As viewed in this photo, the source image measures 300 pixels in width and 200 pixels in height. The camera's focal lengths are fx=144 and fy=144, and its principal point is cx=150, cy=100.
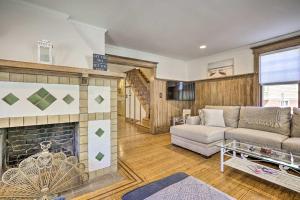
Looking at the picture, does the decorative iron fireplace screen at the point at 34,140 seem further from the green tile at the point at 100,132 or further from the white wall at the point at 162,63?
the white wall at the point at 162,63

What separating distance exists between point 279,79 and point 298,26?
1053 millimetres

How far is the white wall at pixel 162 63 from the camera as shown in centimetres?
370

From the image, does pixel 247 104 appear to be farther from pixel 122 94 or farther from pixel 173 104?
pixel 122 94

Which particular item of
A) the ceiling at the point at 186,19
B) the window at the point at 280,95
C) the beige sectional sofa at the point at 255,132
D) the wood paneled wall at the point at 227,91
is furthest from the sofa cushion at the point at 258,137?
the ceiling at the point at 186,19

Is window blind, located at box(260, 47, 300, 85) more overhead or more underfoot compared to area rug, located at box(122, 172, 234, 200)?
more overhead

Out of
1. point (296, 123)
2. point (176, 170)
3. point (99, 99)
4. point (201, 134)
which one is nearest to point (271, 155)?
point (201, 134)

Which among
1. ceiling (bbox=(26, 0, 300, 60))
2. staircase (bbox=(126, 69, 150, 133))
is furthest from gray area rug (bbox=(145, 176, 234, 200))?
staircase (bbox=(126, 69, 150, 133))

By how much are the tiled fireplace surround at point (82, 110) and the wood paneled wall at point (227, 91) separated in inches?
127

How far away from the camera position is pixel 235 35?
3.06 meters

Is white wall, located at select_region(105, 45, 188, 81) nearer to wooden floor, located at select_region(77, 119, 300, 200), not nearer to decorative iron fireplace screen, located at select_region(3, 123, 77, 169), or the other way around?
decorative iron fireplace screen, located at select_region(3, 123, 77, 169)

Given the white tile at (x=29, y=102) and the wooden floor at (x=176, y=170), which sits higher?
the white tile at (x=29, y=102)

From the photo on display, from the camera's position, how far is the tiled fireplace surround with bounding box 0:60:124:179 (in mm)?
1586

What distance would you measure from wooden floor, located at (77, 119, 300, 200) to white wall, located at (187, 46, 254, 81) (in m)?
2.44

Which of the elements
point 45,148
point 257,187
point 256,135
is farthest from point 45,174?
point 256,135
